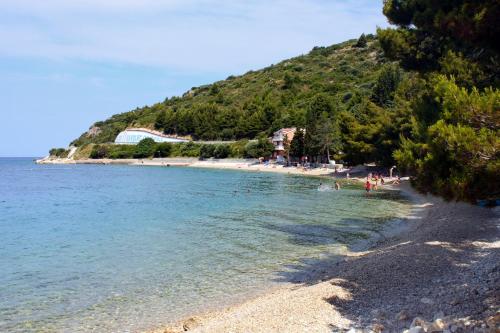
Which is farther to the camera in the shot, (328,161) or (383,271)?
(328,161)

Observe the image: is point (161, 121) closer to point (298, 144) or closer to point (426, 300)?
point (298, 144)

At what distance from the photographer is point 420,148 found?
7.91m

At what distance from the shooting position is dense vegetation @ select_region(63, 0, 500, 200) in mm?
6457

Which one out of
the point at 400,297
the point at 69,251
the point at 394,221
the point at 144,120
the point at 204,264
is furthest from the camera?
the point at 144,120

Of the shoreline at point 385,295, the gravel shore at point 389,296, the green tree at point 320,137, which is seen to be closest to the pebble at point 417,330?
the gravel shore at point 389,296

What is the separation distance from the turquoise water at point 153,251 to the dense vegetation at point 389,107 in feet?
18.1

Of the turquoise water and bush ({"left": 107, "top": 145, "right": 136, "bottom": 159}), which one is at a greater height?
bush ({"left": 107, "top": 145, "right": 136, "bottom": 159})

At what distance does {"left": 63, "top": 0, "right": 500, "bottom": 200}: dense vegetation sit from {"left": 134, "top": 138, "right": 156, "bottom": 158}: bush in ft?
1.13

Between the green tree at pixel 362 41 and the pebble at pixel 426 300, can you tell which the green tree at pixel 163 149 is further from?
the pebble at pixel 426 300

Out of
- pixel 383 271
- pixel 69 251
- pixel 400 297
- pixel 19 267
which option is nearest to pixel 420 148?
pixel 400 297

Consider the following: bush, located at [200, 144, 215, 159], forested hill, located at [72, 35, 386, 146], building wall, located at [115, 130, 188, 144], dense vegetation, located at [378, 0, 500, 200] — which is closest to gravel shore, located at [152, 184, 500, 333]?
dense vegetation, located at [378, 0, 500, 200]

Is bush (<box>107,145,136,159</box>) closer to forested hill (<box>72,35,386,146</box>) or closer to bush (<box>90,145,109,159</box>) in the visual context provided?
bush (<box>90,145,109,159</box>)

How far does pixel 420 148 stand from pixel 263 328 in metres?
3.94

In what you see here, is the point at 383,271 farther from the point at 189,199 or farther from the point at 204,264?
the point at 189,199
